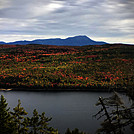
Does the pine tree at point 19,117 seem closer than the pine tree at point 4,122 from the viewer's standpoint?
No

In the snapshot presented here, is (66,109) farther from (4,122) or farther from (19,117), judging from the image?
(4,122)

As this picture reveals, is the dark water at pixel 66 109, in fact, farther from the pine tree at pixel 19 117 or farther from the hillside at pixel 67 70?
the pine tree at pixel 19 117

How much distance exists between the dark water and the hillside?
403 inches

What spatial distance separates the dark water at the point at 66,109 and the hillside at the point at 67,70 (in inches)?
403

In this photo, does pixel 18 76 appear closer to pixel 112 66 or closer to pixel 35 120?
pixel 112 66

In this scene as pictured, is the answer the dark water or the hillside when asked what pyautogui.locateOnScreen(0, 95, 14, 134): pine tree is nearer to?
the dark water

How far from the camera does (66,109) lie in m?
43.7

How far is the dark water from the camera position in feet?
111

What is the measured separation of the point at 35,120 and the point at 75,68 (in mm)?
74677

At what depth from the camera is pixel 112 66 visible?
96.9 meters

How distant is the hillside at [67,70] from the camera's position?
71119 mm

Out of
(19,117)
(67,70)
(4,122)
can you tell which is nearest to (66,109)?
(19,117)

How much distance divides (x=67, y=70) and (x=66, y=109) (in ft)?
165

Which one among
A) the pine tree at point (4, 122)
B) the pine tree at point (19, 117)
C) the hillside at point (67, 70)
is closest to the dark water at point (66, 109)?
the hillside at point (67, 70)
